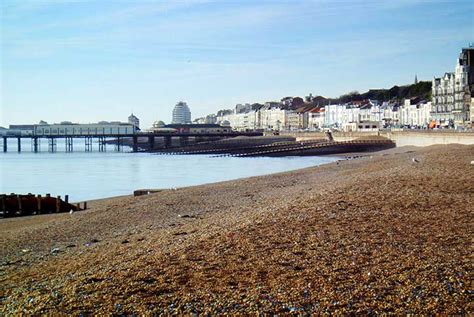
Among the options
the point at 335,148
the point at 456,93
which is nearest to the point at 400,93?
the point at 456,93

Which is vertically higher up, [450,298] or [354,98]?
[354,98]

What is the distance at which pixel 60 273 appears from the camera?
7879 millimetres

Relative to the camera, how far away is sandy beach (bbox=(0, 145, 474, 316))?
19.9 ft

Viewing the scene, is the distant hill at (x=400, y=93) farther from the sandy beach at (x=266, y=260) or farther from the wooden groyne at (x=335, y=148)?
the sandy beach at (x=266, y=260)

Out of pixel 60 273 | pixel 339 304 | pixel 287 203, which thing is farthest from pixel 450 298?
pixel 287 203

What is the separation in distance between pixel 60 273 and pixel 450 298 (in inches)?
190

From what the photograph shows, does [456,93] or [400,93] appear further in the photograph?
[400,93]

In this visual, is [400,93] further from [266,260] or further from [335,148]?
[266,260]

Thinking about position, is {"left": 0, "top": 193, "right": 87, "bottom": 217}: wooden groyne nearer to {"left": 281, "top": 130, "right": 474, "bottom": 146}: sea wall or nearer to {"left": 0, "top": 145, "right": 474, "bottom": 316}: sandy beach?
{"left": 0, "top": 145, "right": 474, "bottom": 316}: sandy beach

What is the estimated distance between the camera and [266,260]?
7.47m

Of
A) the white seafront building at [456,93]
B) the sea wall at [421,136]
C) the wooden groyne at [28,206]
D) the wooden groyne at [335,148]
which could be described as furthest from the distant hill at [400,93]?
the wooden groyne at [28,206]

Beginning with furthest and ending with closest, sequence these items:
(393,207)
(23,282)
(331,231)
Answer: (393,207) → (331,231) → (23,282)

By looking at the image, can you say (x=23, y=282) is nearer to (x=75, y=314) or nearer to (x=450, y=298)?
(x=75, y=314)

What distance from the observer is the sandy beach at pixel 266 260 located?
6.08 metres
